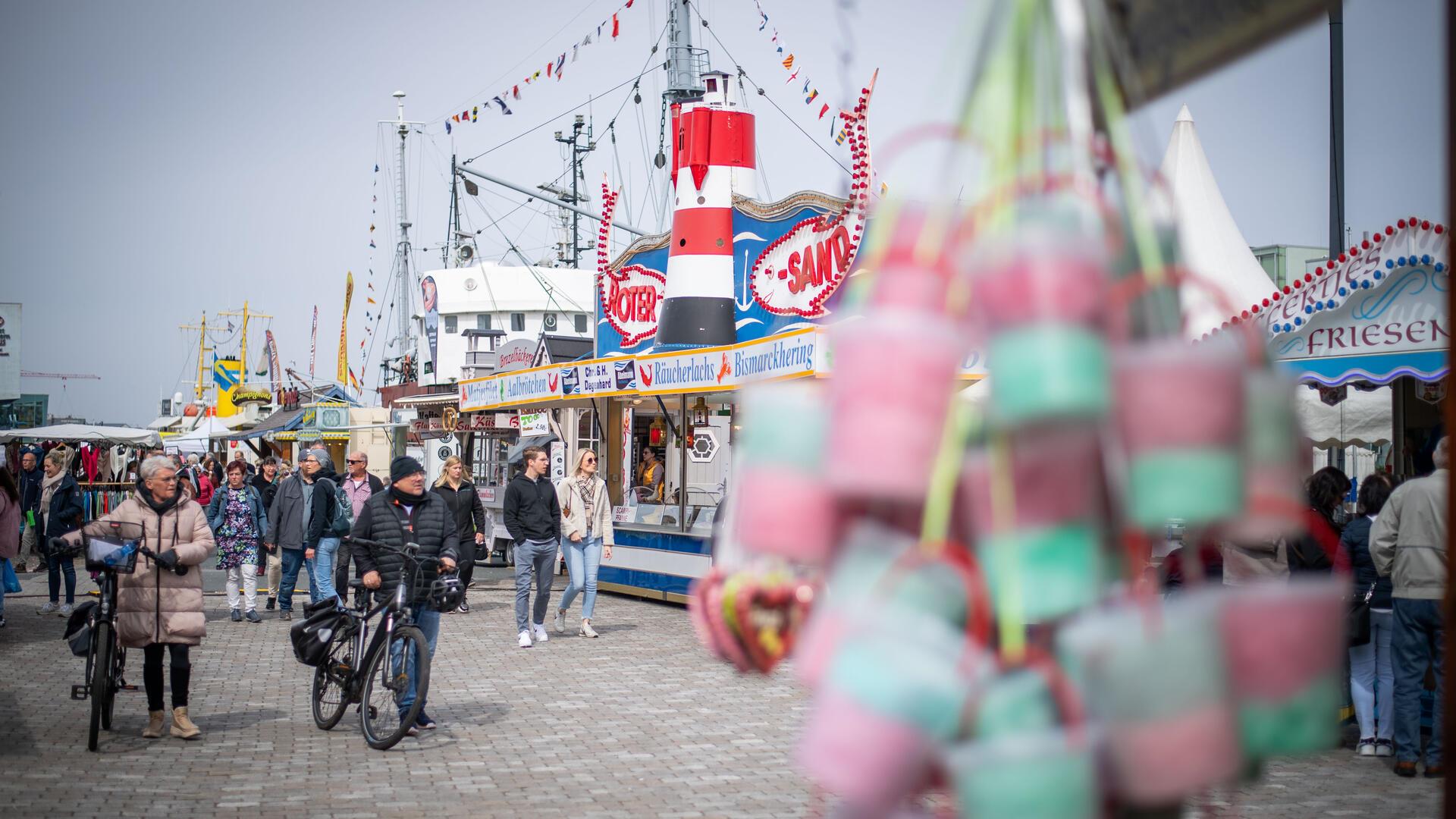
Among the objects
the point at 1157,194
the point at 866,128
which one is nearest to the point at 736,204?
the point at 866,128

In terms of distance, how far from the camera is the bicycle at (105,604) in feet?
26.1

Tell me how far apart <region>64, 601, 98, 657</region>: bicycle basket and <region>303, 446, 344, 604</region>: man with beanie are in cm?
456

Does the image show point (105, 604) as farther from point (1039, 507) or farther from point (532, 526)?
point (1039, 507)

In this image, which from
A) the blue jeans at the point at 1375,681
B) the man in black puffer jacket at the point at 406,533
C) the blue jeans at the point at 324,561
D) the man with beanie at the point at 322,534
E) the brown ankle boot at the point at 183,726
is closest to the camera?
the blue jeans at the point at 1375,681

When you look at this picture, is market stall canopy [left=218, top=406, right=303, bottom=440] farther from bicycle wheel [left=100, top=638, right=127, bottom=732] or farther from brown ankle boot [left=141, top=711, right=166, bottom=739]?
brown ankle boot [left=141, top=711, right=166, bottom=739]

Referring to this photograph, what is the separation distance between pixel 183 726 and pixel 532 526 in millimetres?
4694

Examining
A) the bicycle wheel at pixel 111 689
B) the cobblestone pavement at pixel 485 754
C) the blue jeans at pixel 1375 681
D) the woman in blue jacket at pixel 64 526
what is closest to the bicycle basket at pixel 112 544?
the bicycle wheel at pixel 111 689

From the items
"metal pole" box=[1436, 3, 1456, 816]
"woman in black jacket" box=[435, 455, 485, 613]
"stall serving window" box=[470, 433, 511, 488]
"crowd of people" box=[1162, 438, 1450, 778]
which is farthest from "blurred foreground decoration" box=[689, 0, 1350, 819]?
"stall serving window" box=[470, 433, 511, 488]

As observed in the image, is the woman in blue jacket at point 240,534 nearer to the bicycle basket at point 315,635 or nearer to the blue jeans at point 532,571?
the blue jeans at point 532,571

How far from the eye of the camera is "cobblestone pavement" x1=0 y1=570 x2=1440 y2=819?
681cm

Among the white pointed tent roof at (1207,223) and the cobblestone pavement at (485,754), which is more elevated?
the white pointed tent roof at (1207,223)

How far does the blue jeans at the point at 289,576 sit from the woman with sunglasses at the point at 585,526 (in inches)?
128

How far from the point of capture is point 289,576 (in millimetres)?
15227

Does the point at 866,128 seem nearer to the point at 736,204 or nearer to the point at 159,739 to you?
the point at 736,204
